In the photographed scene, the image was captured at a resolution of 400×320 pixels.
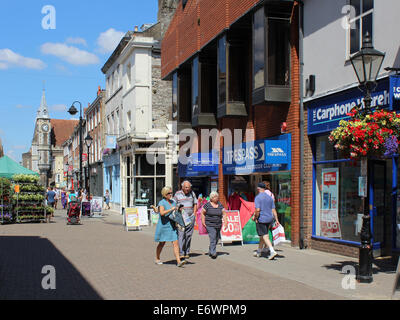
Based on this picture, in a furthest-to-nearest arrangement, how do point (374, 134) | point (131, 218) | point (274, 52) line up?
1. point (131, 218)
2. point (274, 52)
3. point (374, 134)

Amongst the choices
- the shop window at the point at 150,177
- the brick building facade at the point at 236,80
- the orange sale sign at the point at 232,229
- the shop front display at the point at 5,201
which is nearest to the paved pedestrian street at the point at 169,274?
the orange sale sign at the point at 232,229

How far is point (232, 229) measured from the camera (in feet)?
48.7

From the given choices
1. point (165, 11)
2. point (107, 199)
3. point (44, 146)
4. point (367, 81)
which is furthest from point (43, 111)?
point (367, 81)

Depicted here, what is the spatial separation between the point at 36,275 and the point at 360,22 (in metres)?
9.11

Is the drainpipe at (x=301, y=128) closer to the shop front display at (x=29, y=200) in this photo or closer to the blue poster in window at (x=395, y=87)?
the blue poster in window at (x=395, y=87)

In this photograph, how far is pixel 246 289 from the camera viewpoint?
8.36 metres

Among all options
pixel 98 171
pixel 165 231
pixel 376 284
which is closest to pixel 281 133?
pixel 165 231

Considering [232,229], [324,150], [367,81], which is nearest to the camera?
[367,81]

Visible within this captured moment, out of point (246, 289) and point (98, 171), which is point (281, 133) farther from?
point (98, 171)

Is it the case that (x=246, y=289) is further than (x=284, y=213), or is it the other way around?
(x=284, y=213)

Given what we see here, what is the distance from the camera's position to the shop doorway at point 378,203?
11.2 m

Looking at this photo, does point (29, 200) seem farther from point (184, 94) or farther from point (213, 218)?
point (213, 218)

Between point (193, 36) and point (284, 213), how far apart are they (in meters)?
10.0

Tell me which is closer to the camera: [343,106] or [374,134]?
[374,134]
